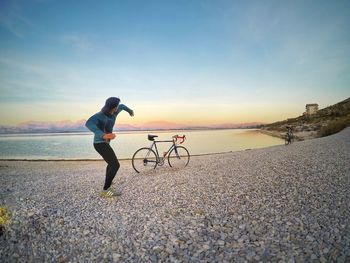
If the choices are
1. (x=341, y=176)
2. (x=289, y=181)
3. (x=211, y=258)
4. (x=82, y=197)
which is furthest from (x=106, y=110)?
(x=341, y=176)

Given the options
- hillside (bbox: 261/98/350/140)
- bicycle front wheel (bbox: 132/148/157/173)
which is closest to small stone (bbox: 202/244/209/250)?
bicycle front wheel (bbox: 132/148/157/173)

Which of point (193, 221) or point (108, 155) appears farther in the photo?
point (108, 155)

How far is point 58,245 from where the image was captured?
4.09m

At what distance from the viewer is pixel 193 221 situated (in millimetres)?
4594

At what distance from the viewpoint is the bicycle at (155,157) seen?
948 cm

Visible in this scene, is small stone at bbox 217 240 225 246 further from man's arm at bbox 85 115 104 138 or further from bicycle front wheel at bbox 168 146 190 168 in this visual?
bicycle front wheel at bbox 168 146 190 168

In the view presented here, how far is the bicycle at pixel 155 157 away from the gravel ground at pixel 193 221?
2.00m

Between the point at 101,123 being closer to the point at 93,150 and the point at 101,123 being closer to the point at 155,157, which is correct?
the point at 155,157

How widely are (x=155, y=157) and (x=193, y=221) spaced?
18.1 ft

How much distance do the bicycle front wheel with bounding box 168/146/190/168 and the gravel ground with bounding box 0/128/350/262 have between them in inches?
106

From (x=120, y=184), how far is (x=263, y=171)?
208 inches

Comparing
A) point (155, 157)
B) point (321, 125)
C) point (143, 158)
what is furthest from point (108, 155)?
point (321, 125)

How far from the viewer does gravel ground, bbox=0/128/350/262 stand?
11.8 ft

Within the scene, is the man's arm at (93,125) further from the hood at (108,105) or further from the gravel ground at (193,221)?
the gravel ground at (193,221)
